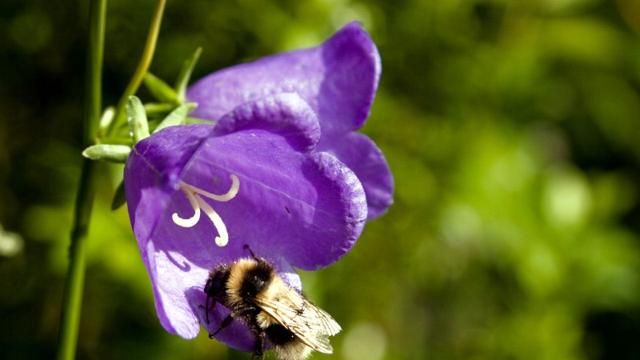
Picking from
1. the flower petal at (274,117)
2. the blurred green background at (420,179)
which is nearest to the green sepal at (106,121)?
the flower petal at (274,117)

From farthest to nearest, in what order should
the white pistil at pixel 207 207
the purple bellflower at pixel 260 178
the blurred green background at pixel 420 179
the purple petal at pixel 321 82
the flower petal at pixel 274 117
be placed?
the blurred green background at pixel 420 179, the purple petal at pixel 321 82, the white pistil at pixel 207 207, the purple bellflower at pixel 260 178, the flower petal at pixel 274 117

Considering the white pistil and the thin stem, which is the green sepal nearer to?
the thin stem

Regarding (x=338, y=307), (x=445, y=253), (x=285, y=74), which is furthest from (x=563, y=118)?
(x=285, y=74)

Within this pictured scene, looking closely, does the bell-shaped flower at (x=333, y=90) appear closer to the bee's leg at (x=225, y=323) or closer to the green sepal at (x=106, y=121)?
the green sepal at (x=106, y=121)

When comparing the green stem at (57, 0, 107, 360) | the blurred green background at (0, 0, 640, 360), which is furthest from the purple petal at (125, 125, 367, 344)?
the blurred green background at (0, 0, 640, 360)

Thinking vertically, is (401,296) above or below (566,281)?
below

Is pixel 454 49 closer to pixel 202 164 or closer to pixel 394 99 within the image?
pixel 394 99

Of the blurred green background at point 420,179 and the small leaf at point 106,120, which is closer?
the small leaf at point 106,120
